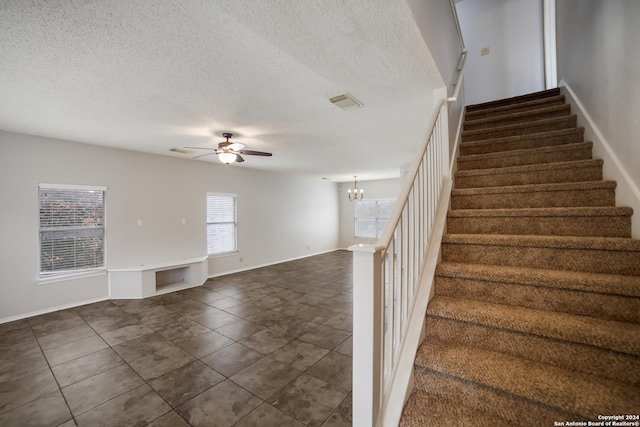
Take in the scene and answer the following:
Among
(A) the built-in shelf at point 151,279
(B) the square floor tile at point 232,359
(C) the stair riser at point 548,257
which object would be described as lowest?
(B) the square floor tile at point 232,359

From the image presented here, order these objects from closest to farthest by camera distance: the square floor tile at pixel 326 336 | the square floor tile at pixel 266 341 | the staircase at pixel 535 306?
the staircase at pixel 535 306
the square floor tile at pixel 266 341
the square floor tile at pixel 326 336

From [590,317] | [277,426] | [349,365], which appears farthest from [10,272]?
[590,317]

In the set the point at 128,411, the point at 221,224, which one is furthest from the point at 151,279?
the point at 128,411

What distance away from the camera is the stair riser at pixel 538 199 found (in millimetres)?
1848

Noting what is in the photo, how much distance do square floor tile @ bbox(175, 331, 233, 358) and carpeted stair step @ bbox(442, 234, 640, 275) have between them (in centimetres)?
249

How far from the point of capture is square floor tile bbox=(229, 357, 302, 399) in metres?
2.06

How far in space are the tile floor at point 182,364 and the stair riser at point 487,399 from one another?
77 cm

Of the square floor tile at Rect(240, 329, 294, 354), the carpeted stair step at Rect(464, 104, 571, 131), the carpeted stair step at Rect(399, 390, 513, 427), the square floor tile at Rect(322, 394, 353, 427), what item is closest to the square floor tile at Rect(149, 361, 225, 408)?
the square floor tile at Rect(240, 329, 294, 354)

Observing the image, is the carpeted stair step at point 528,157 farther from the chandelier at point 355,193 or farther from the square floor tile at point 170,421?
the chandelier at point 355,193

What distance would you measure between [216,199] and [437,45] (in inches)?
211

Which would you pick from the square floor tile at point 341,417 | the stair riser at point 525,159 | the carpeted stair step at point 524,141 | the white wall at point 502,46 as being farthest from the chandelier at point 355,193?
the square floor tile at point 341,417

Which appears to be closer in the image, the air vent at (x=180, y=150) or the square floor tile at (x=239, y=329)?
the square floor tile at (x=239, y=329)

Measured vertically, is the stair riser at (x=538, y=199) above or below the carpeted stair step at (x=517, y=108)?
below

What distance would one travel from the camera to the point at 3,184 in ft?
11.3
